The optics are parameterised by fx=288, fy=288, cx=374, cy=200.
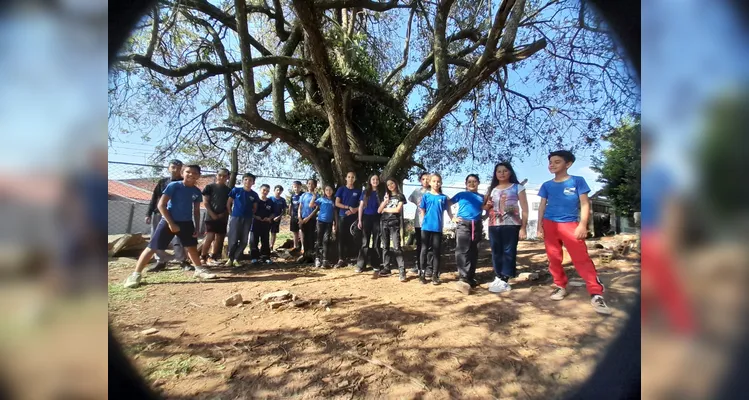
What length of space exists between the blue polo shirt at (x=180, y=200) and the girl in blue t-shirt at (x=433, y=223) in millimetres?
3215

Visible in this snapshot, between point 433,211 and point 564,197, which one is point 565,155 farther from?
point 433,211

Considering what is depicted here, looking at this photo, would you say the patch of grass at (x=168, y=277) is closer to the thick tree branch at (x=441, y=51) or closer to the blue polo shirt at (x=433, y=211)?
the blue polo shirt at (x=433, y=211)

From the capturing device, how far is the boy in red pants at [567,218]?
271 cm

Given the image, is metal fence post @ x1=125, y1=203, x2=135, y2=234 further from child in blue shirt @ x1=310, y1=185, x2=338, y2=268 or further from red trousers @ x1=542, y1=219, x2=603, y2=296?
red trousers @ x1=542, y1=219, x2=603, y2=296

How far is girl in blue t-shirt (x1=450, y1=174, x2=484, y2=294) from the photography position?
4.13 m

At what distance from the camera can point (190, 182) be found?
365cm

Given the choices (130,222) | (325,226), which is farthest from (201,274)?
(130,222)

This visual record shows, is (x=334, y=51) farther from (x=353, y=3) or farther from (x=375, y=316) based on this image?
(x=375, y=316)

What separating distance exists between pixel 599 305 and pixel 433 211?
2.29m

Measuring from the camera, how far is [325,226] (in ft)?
18.5

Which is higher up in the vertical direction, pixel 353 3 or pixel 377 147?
pixel 353 3

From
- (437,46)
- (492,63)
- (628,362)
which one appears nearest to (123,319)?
(628,362)
